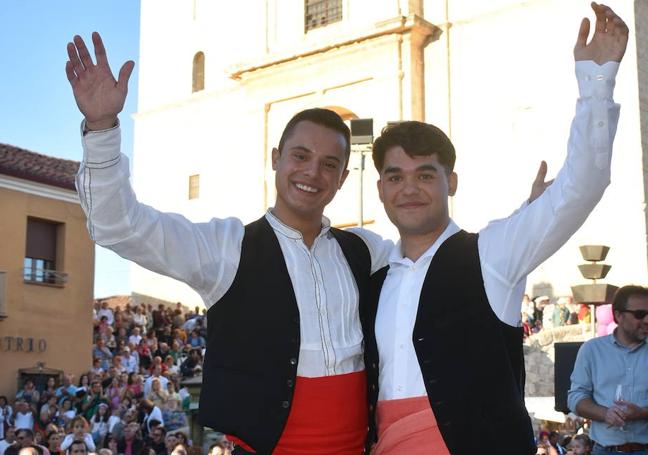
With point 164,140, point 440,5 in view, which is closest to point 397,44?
point 440,5

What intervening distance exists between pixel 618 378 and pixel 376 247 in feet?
9.11

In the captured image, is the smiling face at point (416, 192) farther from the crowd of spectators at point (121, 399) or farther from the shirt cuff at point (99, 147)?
the crowd of spectators at point (121, 399)

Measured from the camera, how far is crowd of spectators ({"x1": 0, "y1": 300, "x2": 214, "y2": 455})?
1378 cm

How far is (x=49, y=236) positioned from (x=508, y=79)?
38.8 ft

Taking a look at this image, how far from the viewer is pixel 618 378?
255 inches

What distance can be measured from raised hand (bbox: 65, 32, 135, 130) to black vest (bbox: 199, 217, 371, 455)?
82 centimetres

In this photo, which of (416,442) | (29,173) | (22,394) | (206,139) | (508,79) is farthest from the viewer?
(206,139)

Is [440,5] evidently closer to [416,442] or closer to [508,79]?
[508,79]

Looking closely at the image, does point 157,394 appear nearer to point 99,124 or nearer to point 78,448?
point 78,448

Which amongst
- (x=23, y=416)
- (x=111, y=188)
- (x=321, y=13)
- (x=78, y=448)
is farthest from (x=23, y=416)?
(x=321, y=13)

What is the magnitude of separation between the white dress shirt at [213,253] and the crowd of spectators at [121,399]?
7.21 meters

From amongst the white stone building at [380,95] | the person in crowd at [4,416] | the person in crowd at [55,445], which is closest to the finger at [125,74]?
the person in crowd at [55,445]

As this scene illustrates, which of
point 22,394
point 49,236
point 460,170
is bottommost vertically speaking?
point 22,394

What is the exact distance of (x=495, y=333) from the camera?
3.72m
